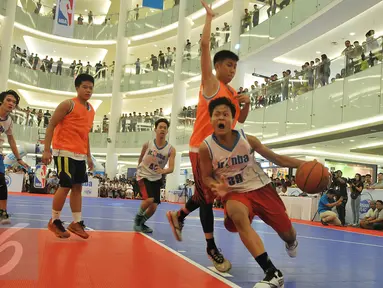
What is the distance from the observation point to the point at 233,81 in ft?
72.5

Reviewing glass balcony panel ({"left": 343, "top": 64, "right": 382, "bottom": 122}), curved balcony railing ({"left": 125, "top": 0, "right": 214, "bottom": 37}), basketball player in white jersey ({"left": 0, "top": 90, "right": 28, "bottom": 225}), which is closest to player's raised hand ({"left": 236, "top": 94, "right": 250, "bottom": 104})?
basketball player in white jersey ({"left": 0, "top": 90, "right": 28, "bottom": 225})

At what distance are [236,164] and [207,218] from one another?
800 millimetres

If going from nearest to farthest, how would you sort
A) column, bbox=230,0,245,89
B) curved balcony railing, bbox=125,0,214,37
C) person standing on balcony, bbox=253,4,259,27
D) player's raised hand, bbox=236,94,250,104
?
player's raised hand, bbox=236,94,250,104
person standing on balcony, bbox=253,4,259,27
column, bbox=230,0,245,89
curved balcony railing, bbox=125,0,214,37

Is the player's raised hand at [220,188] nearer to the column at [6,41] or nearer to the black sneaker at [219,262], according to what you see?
the black sneaker at [219,262]

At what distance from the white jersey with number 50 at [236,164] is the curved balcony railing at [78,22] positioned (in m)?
30.3

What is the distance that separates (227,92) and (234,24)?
1935cm

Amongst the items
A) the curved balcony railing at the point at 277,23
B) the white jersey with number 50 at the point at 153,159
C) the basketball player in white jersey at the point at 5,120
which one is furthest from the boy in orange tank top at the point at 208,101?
the curved balcony railing at the point at 277,23

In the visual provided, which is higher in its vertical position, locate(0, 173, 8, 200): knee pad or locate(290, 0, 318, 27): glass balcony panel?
locate(290, 0, 318, 27): glass balcony panel

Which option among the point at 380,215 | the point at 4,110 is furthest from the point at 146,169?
the point at 380,215

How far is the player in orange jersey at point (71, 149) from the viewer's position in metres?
5.08

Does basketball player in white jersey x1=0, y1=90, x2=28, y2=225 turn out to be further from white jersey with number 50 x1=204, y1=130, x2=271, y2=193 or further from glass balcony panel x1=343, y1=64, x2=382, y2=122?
glass balcony panel x1=343, y1=64, x2=382, y2=122

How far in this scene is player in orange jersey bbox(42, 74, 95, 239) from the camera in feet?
16.7

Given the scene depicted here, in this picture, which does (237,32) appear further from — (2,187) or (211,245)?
(211,245)

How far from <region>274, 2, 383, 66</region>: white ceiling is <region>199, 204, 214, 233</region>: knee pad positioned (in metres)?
16.1
